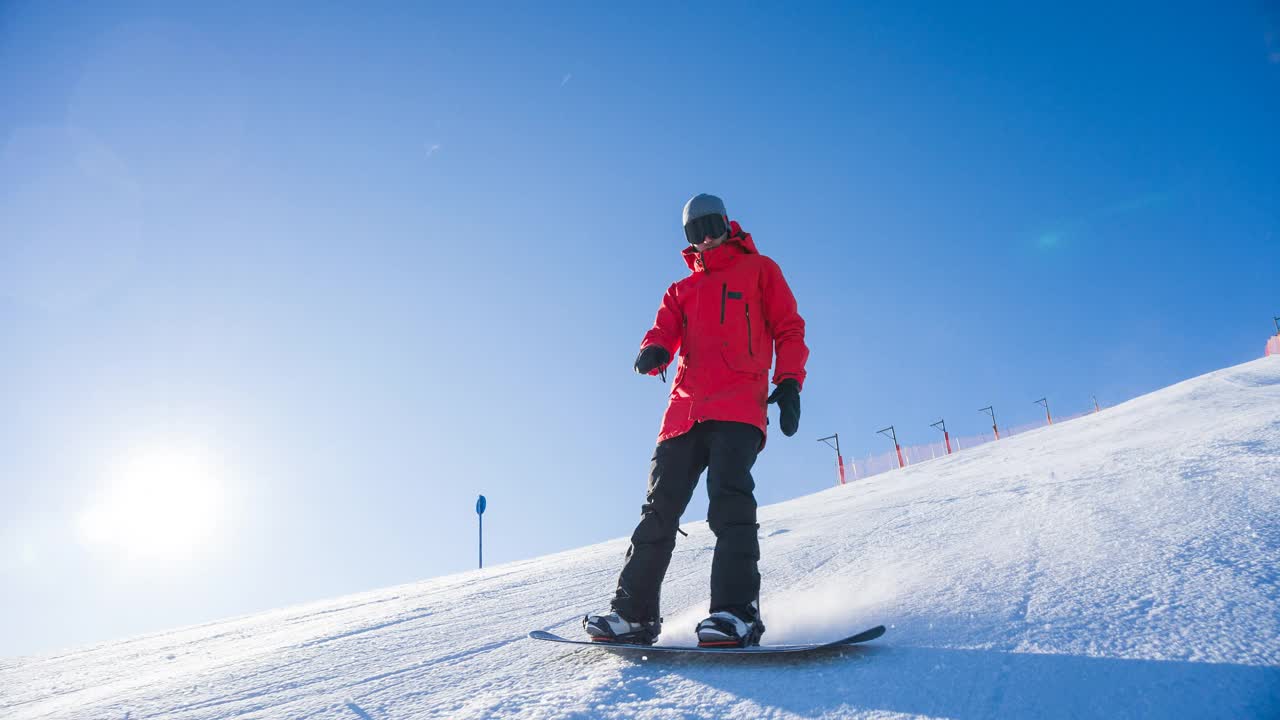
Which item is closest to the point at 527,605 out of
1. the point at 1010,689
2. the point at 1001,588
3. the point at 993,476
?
the point at 1001,588

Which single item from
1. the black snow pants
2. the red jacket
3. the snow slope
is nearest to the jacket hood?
the red jacket

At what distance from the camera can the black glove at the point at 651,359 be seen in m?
2.96

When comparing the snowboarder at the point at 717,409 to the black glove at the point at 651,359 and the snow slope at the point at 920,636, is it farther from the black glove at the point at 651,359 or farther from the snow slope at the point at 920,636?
the snow slope at the point at 920,636

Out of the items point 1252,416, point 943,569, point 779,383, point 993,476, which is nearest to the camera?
point 943,569

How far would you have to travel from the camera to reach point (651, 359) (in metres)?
2.97

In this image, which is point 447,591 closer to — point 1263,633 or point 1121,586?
point 1121,586

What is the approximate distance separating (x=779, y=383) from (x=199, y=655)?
361 centimetres

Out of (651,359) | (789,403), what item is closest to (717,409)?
(789,403)

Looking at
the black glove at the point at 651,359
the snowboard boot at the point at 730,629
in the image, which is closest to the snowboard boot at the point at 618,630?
the snowboard boot at the point at 730,629

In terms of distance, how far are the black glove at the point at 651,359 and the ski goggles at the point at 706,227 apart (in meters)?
0.59

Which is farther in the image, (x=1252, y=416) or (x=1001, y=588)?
(x=1252, y=416)

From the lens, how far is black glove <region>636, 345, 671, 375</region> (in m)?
2.96

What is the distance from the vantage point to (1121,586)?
187cm

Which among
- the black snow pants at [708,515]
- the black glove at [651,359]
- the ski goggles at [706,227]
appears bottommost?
the black snow pants at [708,515]
